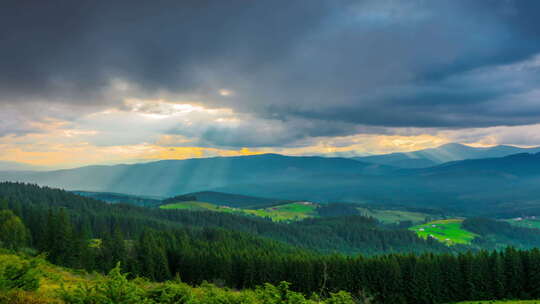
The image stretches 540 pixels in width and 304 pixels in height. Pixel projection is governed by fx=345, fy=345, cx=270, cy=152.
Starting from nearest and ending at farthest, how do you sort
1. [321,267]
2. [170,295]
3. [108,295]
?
[108,295], [170,295], [321,267]

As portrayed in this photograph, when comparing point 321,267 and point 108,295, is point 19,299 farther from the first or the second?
point 321,267

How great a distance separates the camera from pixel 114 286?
18.4 m

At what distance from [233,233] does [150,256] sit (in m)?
65.8

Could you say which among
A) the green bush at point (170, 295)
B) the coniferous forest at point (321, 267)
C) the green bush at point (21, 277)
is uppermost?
the green bush at point (21, 277)

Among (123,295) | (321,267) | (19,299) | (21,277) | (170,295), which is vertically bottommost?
(321,267)

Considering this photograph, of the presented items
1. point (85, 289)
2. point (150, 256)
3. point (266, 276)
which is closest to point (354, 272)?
point (266, 276)

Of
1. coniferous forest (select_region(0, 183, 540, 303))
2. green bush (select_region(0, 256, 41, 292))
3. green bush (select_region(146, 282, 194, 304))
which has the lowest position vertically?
coniferous forest (select_region(0, 183, 540, 303))

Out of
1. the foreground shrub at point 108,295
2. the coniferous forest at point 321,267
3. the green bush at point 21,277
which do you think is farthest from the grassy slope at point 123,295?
the coniferous forest at point 321,267

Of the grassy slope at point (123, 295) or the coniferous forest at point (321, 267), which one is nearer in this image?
the grassy slope at point (123, 295)

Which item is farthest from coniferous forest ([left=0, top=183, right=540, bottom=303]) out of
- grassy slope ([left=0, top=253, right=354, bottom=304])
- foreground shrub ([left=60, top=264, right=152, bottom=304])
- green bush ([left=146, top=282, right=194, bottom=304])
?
foreground shrub ([left=60, top=264, right=152, bottom=304])

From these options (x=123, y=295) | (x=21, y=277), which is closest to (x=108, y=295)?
(x=123, y=295)

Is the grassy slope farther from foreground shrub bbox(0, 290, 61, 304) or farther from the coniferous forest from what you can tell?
the coniferous forest

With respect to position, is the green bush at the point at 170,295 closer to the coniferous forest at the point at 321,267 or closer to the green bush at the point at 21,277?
the green bush at the point at 21,277

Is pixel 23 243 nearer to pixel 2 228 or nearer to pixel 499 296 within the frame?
pixel 2 228
